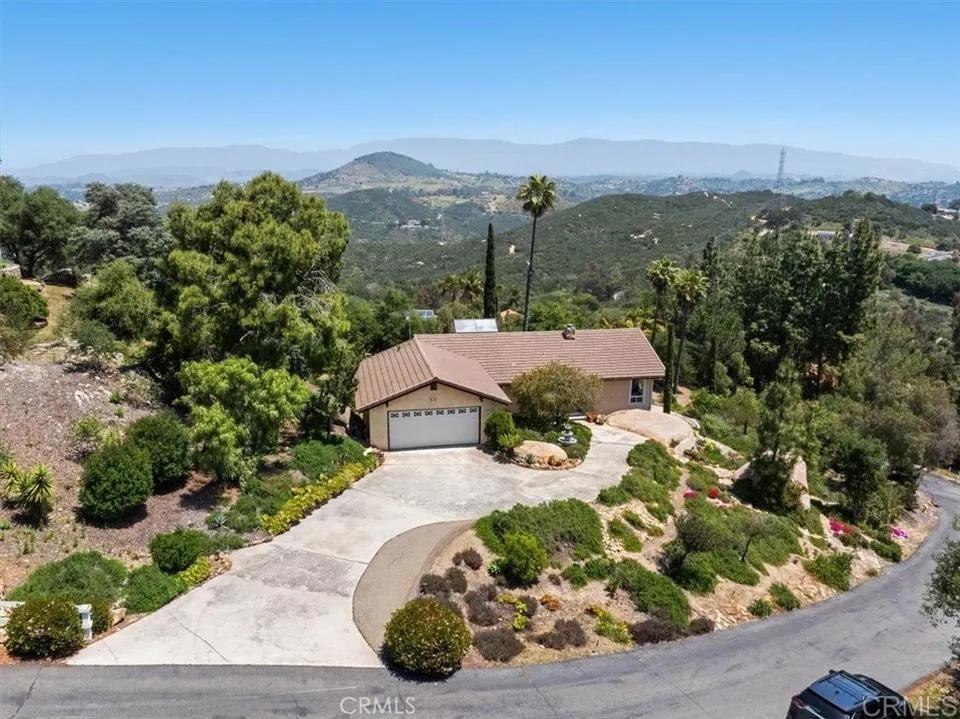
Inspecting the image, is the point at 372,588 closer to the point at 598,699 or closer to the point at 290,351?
the point at 598,699

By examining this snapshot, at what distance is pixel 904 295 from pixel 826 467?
7345cm

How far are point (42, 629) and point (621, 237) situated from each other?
151954mm

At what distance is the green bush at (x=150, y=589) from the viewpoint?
17.2 metres

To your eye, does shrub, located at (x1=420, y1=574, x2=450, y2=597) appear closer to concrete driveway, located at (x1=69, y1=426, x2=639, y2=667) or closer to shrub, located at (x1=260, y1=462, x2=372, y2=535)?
concrete driveway, located at (x1=69, y1=426, x2=639, y2=667)

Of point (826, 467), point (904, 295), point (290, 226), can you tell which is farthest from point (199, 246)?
point (904, 295)

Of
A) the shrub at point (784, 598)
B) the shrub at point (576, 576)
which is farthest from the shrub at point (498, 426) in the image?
the shrub at point (784, 598)

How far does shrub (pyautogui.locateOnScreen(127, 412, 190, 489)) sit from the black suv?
64.0ft

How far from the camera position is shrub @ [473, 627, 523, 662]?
16.8m

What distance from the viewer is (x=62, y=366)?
90.5 ft

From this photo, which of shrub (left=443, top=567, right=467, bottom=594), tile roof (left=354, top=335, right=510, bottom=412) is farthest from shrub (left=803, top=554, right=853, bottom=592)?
shrub (left=443, top=567, right=467, bottom=594)

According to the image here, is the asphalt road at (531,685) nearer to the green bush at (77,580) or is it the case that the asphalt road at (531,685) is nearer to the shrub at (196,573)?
the green bush at (77,580)

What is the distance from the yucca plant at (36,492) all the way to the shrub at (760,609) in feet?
72.1

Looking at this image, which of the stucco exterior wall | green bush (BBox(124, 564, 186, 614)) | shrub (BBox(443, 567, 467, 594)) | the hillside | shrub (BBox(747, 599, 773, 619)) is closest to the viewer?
green bush (BBox(124, 564, 186, 614))

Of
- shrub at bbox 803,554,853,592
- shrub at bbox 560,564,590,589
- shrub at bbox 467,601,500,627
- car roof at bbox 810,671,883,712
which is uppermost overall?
car roof at bbox 810,671,883,712
